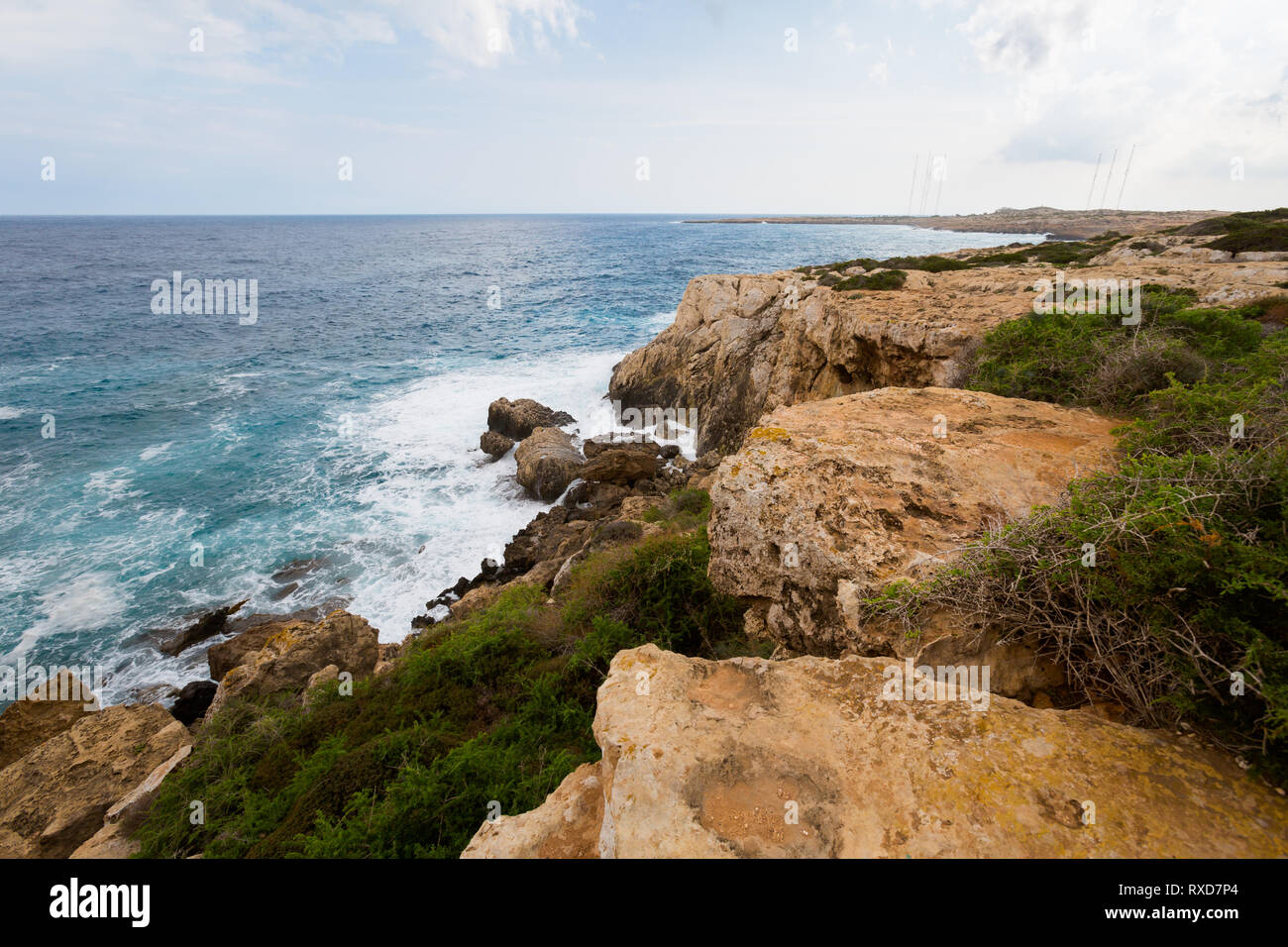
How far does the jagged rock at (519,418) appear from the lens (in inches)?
904

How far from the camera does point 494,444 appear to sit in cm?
2172

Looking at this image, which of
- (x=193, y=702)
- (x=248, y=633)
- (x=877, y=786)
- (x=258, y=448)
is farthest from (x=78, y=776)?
(x=258, y=448)

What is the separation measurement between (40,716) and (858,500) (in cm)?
1397

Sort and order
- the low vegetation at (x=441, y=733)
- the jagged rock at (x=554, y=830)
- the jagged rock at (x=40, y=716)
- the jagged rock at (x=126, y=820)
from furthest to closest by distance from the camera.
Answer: the jagged rock at (x=40, y=716), the jagged rock at (x=126, y=820), the low vegetation at (x=441, y=733), the jagged rock at (x=554, y=830)

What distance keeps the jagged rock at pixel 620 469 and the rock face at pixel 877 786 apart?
14532 millimetres

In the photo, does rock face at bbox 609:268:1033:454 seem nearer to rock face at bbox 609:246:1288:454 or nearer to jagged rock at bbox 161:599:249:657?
rock face at bbox 609:246:1288:454

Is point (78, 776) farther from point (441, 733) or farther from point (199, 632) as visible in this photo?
point (441, 733)

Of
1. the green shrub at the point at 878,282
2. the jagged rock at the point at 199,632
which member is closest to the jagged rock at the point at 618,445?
the green shrub at the point at 878,282

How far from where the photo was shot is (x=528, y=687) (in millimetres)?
6719

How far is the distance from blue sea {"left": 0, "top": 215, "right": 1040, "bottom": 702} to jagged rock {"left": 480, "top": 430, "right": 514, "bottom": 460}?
2.04 ft

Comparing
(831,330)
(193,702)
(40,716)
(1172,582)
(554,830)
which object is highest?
(831,330)

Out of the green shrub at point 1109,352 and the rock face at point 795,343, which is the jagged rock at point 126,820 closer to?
the green shrub at point 1109,352
